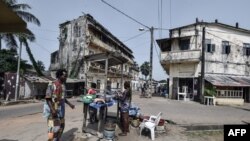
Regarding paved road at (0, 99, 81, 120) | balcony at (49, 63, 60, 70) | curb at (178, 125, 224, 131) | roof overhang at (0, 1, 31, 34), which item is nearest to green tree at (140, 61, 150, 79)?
balcony at (49, 63, 60, 70)

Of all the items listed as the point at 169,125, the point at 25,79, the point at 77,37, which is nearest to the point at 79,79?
the point at 77,37

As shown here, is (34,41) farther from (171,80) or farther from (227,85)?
(227,85)

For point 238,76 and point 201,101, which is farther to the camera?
point 238,76

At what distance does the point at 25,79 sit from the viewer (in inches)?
1180

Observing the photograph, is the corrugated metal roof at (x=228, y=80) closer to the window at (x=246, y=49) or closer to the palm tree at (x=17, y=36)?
the window at (x=246, y=49)

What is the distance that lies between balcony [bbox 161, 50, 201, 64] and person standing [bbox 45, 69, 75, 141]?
89.2 feet

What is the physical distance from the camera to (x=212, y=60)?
3384 centimetres

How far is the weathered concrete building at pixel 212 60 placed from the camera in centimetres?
3278

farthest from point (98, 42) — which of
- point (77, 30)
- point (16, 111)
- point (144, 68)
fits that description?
point (144, 68)

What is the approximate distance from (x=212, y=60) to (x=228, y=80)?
2.70 meters

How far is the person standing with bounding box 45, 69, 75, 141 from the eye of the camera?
7.13 m

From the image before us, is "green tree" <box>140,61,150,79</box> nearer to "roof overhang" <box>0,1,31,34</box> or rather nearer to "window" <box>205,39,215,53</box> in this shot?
"window" <box>205,39,215,53</box>

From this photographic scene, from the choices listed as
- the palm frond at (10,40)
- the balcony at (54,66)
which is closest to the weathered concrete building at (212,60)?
the palm frond at (10,40)

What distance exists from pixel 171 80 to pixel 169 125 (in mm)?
24104
